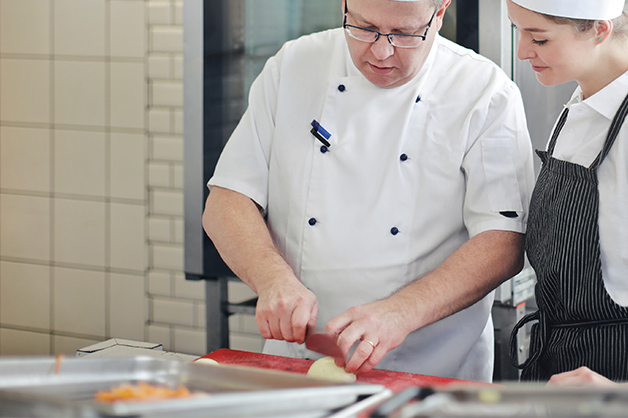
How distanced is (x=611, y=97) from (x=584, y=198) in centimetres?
20

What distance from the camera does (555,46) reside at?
129 centimetres

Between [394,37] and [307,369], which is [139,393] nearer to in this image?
[307,369]

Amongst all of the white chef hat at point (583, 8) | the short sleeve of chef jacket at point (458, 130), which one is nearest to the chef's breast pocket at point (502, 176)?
the short sleeve of chef jacket at point (458, 130)

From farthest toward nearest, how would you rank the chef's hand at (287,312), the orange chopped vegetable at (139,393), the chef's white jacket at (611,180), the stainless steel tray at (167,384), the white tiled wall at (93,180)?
the white tiled wall at (93,180) < the chef's hand at (287,312) < the chef's white jacket at (611,180) < the orange chopped vegetable at (139,393) < the stainless steel tray at (167,384)

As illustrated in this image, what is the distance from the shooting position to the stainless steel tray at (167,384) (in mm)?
765

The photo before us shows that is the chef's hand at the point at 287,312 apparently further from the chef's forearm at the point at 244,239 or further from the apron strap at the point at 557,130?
the apron strap at the point at 557,130

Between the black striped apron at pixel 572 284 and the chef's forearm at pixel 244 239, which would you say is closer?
the black striped apron at pixel 572 284

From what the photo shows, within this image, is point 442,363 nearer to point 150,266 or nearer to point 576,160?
point 576,160

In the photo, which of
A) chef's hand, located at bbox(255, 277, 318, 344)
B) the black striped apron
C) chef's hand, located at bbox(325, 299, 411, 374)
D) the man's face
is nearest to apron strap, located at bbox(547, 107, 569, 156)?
the black striped apron

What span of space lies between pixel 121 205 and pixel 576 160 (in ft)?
7.03

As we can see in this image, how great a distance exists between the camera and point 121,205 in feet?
9.78

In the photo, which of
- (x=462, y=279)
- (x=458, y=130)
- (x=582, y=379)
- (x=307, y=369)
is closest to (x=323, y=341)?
(x=307, y=369)

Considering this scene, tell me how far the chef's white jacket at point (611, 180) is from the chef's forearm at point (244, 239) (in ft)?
2.08

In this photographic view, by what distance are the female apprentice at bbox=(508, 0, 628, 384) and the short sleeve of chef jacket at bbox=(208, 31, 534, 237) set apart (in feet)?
0.45
